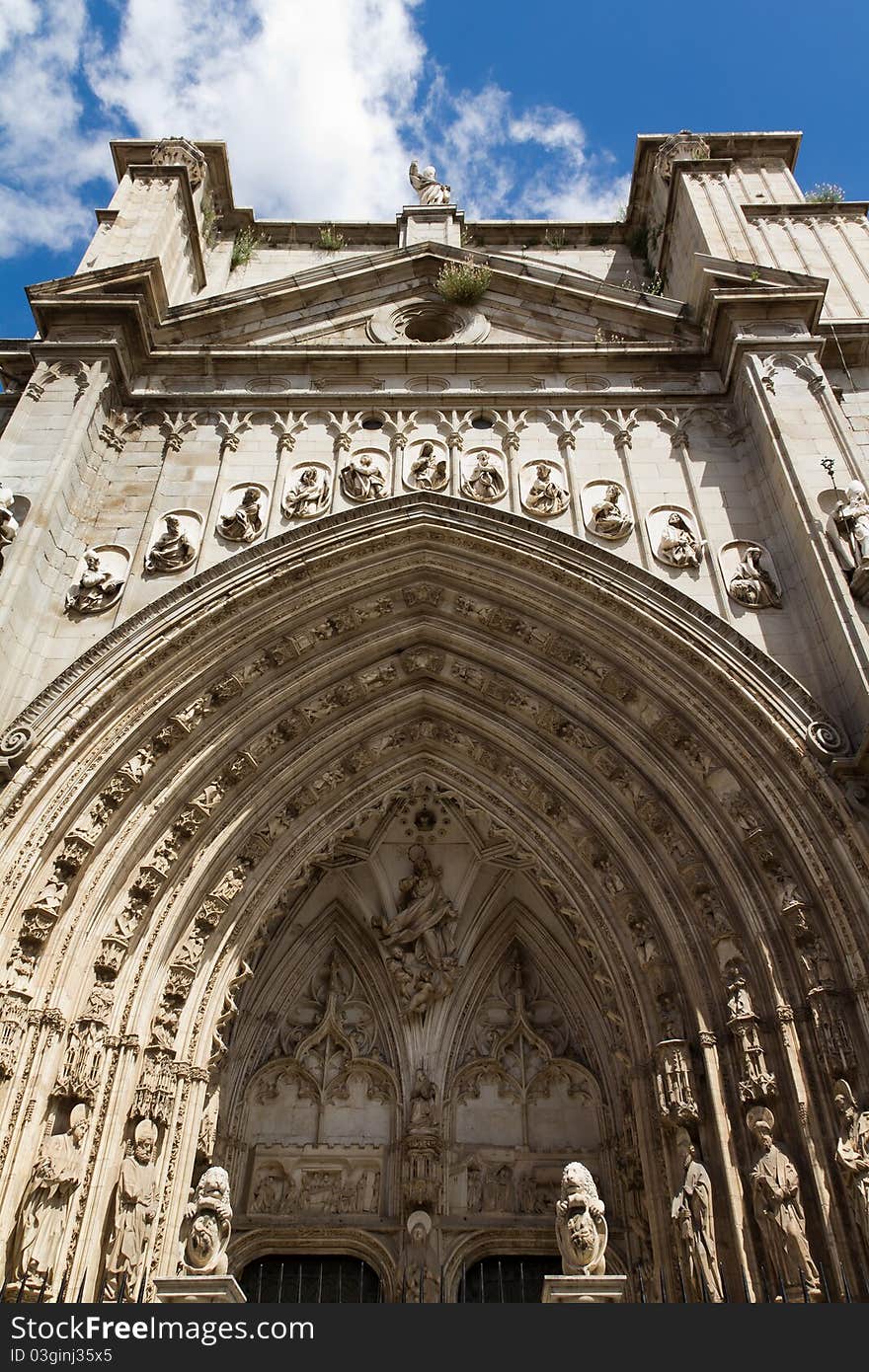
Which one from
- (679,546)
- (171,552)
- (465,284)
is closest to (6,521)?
(171,552)

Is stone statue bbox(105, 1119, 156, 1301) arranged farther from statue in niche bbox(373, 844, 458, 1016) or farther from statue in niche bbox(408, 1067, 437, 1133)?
statue in niche bbox(373, 844, 458, 1016)

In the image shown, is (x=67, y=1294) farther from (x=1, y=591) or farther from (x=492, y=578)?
(x=492, y=578)

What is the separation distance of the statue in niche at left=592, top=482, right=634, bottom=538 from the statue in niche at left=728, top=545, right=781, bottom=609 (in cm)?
128

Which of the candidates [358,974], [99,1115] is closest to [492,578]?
[358,974]

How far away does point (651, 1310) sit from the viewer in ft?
18.4

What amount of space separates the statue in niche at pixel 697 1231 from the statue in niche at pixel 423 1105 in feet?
9.25

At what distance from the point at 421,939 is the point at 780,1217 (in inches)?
189

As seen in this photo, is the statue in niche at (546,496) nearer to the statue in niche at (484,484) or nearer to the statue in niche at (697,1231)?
the statue in niche at (484,484)

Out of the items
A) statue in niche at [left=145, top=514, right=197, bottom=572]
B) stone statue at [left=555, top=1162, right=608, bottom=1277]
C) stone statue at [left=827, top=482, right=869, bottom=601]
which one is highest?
statue in niche at [left=145, top=514, right=197, bottom=572]

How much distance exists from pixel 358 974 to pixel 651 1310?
5891mm

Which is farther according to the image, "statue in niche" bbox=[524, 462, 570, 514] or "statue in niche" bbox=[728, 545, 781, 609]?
"statue in niche" bbox=[524, 462, 570, 514]

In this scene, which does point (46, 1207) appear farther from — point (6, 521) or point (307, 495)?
point (307, 495)

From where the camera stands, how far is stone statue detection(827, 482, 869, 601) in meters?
9.05

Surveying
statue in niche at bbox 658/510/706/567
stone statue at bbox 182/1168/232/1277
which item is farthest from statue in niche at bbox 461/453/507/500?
stone statue at bbox 182/1168/232/1277
